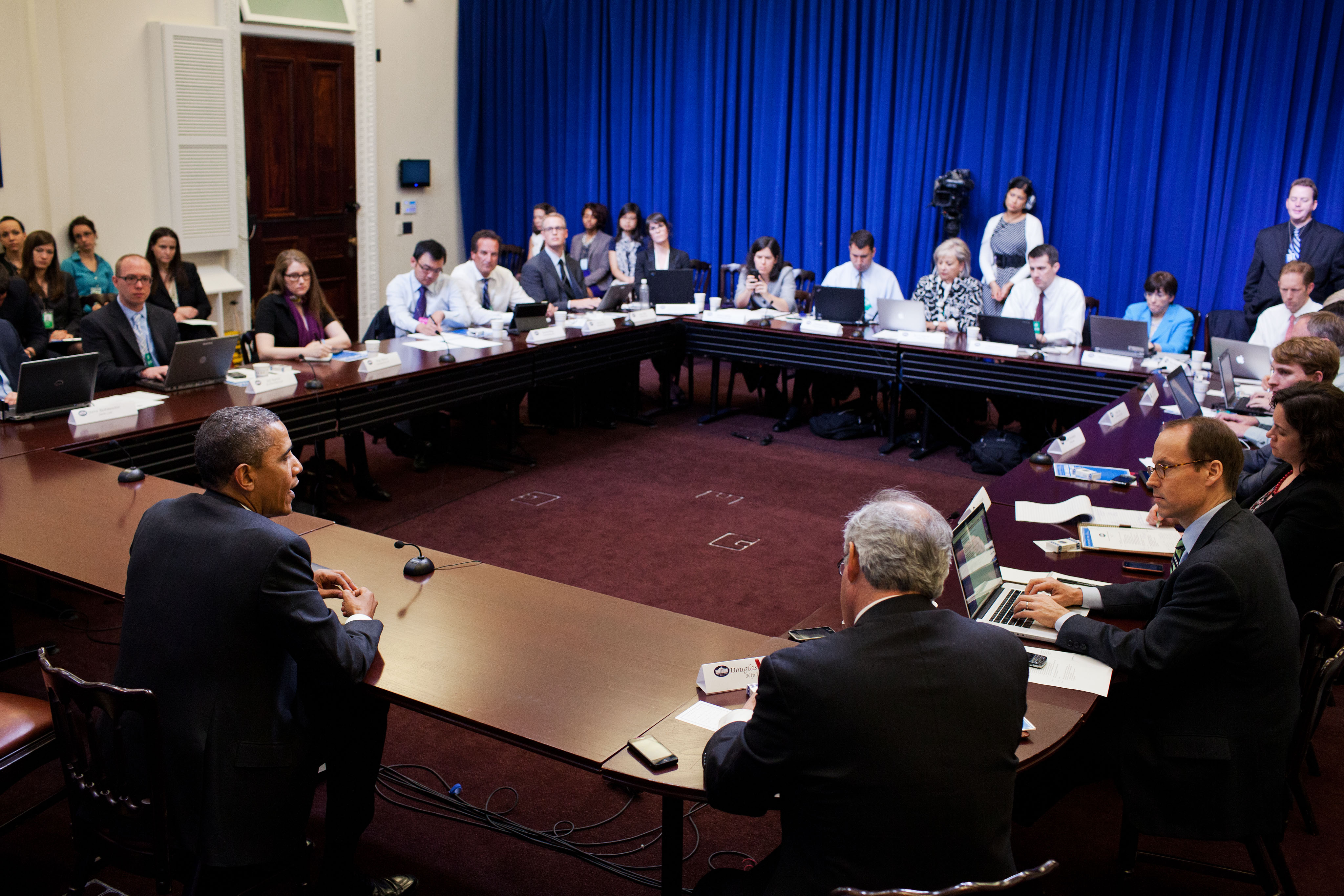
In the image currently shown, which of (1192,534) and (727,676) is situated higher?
(1192,534)

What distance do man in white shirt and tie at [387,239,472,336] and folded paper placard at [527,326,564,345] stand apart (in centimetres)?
55

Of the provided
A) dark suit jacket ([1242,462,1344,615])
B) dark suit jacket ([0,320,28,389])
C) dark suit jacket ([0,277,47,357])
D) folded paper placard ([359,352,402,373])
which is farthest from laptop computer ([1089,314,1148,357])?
dark suit jacket ([0,277,47,357])

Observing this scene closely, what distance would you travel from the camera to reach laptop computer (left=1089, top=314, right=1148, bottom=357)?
609 cm

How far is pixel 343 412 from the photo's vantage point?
4934mm

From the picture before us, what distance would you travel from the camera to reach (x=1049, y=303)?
22.5ft

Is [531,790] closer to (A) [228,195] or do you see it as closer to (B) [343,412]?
(B) [343,412]

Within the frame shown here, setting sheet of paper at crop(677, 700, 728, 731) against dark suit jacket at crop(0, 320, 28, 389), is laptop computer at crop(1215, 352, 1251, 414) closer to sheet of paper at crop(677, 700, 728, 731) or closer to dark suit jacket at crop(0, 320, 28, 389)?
sheet of paper at crop(677, 700, 728, 731)

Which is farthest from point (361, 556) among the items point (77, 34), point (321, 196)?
point (321, 196)

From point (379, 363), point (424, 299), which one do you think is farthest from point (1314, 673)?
point (424, 299)

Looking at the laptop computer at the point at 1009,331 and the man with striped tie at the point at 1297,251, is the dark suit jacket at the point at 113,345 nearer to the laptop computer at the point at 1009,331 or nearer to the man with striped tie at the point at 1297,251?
the laptop computer at the point at 1009,331

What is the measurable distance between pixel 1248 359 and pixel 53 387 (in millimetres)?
5541

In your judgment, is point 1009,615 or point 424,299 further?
point 424,299

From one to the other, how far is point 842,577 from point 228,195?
7481mm

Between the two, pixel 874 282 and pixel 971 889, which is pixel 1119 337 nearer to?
pixel 874 282
